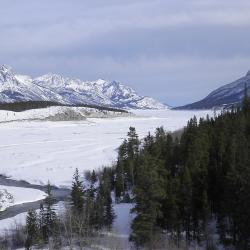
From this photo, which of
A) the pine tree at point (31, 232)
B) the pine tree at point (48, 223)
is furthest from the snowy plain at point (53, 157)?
the pine tree at point (31, 232)

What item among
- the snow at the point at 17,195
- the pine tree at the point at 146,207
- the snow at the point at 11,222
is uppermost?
the pine tree at the point at 146,207

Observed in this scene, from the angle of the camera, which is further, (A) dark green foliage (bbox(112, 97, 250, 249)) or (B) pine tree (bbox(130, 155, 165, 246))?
(B) pine tree (bbox(130, 155, 165, 246))

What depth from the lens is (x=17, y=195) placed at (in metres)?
58.7

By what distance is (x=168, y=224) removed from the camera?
43.5m

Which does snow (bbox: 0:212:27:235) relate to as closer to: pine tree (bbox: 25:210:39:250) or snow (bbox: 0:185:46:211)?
snow (bbox: 0:185:46:211)

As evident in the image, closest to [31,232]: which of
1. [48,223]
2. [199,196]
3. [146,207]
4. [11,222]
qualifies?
[48,223]

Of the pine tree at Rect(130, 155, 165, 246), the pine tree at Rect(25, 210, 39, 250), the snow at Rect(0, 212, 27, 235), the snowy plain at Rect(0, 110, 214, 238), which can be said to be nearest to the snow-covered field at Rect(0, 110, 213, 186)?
the snowy plain at Rect(0, 110, 214, 238)

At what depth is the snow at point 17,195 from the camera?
55047 mm

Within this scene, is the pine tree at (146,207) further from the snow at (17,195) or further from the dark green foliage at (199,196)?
the snow at (17,195)

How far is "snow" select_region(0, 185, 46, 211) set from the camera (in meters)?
55.0

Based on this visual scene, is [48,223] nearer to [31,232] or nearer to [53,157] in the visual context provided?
[31,232]

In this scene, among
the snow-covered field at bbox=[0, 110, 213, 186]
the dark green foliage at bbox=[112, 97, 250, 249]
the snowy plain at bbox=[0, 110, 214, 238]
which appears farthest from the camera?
the snow-covered field at bbox=[0, 110, 213, 186]

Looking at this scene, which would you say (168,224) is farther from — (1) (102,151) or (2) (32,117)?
(2) (32,117)

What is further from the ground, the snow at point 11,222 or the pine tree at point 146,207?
the pine tree at point 146,207
